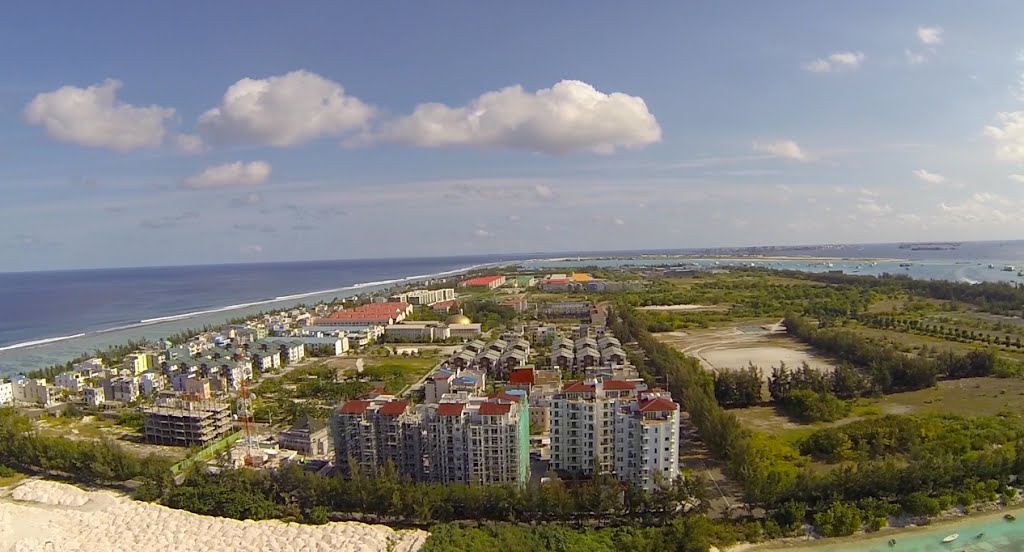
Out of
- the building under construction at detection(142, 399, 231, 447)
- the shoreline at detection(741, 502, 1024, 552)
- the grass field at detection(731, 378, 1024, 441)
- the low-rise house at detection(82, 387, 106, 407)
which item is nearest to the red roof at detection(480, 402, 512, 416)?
the shoreline at detection(741, 502, 1024, 552)

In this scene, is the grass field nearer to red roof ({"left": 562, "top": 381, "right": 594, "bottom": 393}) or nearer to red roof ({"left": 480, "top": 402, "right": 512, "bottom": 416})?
red roof ({"left": 562, "top": 381, "right": 594, "bottom": 393})

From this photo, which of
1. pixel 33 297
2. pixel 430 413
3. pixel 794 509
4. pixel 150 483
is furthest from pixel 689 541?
pixel 33 297

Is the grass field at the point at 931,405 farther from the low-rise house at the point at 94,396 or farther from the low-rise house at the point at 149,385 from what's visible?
the low-rise house at the point at 94,396

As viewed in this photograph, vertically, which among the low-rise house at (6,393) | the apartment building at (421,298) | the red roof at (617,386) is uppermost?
the red roof at (617,386)

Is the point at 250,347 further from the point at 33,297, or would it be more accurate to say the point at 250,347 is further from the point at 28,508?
the point at 33,297

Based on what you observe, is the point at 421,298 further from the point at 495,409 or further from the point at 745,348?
the point at 495,409

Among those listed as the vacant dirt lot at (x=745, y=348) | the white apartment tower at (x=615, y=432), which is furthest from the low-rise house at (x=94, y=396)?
the vacant dirt lot at (x=745, y=348)

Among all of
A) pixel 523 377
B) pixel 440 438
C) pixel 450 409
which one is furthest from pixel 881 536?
pixel 523 377
